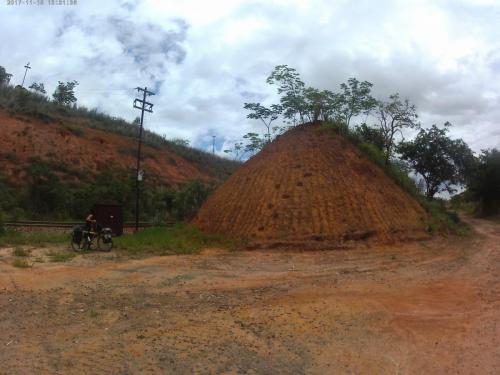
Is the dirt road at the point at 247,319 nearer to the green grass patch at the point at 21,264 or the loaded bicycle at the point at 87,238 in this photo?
the green grass patch at the point at 21,264

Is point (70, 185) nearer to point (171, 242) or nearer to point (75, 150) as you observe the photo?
point (75, 150)

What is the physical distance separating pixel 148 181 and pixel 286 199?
88.5ft

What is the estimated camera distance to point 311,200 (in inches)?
773

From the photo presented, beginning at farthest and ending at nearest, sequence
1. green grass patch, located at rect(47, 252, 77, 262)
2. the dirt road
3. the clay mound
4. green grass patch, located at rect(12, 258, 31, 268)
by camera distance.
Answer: the clay mound
green grass patch, located at rect(47, 252, 77, 262)
green grass patch, located at rect(12, 258, 31, 268)
the dirt road

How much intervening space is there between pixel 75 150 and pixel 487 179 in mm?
36214

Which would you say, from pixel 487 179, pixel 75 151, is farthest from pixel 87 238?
pixel 487 179

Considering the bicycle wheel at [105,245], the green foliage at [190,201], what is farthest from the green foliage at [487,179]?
the bicycle wheel at [105,245]

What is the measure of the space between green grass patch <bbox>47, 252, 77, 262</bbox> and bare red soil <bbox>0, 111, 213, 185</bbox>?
20861mm

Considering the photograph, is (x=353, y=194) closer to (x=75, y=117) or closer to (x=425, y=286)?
(x=425, y=286)

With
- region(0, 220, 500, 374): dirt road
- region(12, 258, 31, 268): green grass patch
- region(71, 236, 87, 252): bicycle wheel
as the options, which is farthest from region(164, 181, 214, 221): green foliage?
region(12, 258, 31, 268): green grass patch

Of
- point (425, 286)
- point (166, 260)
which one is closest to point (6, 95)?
point (166, 260)

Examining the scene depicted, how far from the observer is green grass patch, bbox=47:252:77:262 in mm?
14344

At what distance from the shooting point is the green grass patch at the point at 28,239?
18.3 m

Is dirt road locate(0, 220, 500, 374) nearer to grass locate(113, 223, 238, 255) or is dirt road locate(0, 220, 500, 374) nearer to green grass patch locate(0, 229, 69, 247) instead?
grass locate(113, 223, 238, 255)
